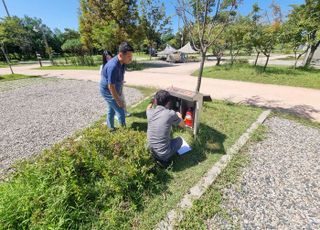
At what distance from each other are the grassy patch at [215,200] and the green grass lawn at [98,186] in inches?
9.4

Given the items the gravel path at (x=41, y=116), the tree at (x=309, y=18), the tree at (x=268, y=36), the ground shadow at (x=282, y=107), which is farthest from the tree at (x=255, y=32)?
the gravel path at (x=41, y=116)

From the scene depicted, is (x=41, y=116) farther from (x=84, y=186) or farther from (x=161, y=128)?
(x=161, y=128)

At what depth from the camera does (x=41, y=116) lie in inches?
204

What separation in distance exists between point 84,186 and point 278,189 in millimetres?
2464

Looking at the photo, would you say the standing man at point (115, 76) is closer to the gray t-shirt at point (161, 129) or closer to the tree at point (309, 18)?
the gray t-shirt at point (161, 129)

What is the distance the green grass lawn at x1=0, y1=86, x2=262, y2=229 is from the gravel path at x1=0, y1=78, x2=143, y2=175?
1.40 metres

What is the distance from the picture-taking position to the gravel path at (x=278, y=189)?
6.60 ft

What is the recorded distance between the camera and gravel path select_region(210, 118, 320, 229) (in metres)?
2.01

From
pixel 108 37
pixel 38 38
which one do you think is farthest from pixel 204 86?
pixel 38 38

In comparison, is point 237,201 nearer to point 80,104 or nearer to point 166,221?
point 166,221

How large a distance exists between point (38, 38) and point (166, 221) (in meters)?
50.3

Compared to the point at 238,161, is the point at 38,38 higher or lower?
higher

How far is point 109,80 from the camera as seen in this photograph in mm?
3109

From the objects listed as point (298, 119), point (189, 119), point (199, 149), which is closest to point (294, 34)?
point (298, 119)
